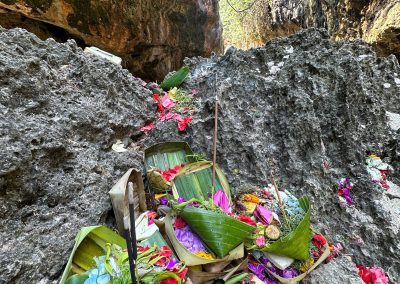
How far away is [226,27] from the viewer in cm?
987

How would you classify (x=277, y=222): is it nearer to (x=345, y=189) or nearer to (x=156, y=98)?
(x=345, y=189)

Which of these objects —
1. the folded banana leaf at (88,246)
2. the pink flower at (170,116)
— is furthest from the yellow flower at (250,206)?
the pink flower at (170,116)

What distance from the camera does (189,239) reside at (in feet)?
5.89

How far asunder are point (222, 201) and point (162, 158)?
0.67 metres

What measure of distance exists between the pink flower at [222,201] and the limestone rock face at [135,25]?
12.6 ft

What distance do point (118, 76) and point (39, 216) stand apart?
1668mm

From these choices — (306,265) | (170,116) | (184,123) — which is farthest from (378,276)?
(170,116)

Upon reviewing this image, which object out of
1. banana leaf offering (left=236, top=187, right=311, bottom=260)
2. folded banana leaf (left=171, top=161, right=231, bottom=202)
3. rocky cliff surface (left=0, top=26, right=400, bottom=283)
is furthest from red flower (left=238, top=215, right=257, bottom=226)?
rocky cliff surface (left=0, top=26, right=400, bottom=283)

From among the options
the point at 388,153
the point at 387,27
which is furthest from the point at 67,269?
the point at 387,27

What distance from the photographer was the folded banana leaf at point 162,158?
2199mm

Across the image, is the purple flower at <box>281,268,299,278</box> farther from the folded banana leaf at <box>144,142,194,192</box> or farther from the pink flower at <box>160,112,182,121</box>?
the pink flower at <box>160,112,182,121</box>

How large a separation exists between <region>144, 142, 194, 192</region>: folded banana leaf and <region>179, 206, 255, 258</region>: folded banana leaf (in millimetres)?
526

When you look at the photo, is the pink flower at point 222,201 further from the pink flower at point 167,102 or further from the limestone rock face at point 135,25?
the limestone rock face at point 135,25

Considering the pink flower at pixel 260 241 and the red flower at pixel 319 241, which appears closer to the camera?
the pink flower at pixel 260 241
